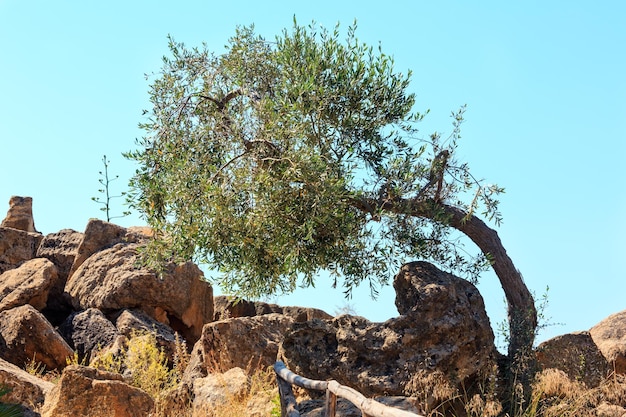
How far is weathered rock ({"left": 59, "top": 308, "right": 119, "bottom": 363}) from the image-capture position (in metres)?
20.3

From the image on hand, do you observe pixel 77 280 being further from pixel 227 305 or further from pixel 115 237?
pixel 227 305

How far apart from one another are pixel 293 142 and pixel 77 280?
10.5 meters

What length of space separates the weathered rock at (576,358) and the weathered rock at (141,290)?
9.83m

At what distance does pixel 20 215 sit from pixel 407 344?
1984cm

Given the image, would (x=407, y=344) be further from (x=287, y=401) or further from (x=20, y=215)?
(x=20, y=215)

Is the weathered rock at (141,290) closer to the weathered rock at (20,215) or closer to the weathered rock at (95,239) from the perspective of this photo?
the weathered rock at (95,239)

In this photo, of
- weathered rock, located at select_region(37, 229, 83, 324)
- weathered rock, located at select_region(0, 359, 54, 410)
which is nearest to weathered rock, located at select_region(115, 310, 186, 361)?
weathered rock, located at select_region(37, 229, 83, 324)

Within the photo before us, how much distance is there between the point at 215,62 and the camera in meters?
19.0

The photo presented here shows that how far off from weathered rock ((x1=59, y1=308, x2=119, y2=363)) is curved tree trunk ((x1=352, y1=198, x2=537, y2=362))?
8039 mm

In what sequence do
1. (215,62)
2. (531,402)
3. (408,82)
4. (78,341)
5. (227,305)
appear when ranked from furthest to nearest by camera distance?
(227,305) → (78,341) → (215,62) → (408,82) → (531,402)

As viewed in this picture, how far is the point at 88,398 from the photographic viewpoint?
13.1m

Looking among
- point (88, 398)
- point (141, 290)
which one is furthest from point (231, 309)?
point (88, 398)

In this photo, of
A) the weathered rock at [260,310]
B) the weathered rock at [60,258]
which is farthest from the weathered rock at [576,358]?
the weathered rock at [60,258]

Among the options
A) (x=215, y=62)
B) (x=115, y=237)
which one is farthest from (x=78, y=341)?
(x=215, y=62)
